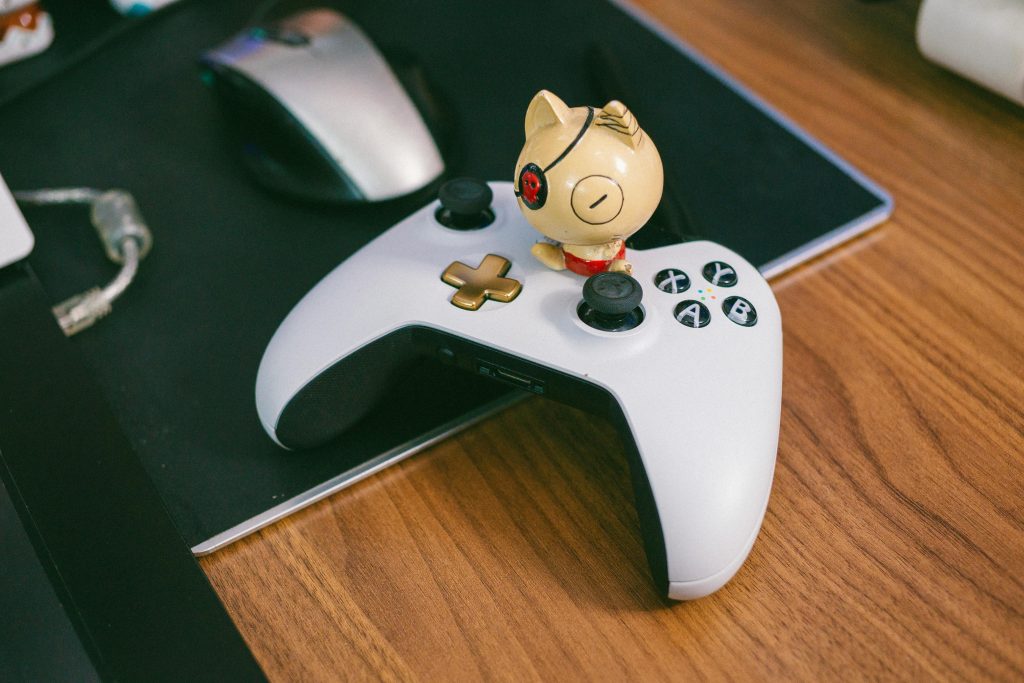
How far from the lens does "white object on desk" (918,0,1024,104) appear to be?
57 centimetres

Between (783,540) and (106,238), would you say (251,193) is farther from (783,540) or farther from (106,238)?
(783,540)

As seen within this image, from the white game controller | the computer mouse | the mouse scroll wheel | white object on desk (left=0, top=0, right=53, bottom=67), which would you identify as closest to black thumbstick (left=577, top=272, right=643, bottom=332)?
the white game controller

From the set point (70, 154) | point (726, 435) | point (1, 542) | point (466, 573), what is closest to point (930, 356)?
point (726, 435)

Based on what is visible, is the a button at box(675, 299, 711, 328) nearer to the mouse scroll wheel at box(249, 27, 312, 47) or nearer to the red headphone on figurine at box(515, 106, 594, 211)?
the red headphone on figurine at box(515, 106, 594, 211)

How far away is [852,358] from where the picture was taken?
47 centimetres

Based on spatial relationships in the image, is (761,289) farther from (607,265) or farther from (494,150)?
(494,150)

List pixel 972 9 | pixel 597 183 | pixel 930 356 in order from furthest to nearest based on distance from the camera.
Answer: pixel 972 9
pixel 930 356
pixel 597 183

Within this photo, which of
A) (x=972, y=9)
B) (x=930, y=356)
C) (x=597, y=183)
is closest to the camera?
(x=597, y=183)

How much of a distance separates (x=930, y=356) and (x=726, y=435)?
18 cm

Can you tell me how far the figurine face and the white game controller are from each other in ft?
0.10

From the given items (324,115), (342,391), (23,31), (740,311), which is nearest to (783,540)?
(740,311)

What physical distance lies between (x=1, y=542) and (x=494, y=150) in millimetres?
376

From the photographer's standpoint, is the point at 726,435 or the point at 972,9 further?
the point at 972,9

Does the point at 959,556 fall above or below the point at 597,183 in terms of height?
below
